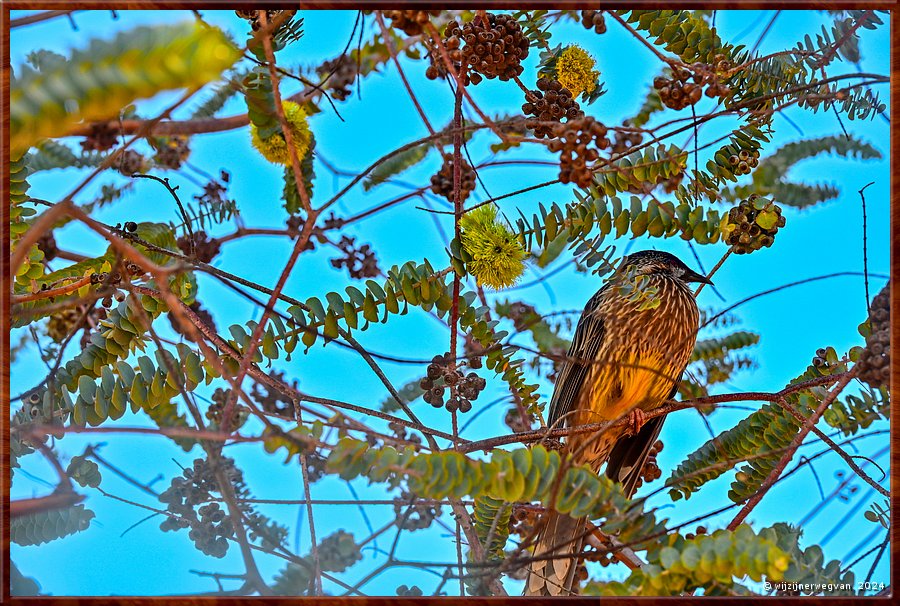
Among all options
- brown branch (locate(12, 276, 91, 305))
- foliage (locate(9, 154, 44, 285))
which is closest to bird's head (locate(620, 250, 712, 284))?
brown branch (locate(12, 276, 91, 305))

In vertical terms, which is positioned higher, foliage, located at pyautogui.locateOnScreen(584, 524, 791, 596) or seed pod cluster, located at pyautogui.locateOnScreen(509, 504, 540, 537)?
seed pod cluster, located at pyautogui.locateOnScreen(509, 504, 540, 537)

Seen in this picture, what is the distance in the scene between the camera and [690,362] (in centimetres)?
226

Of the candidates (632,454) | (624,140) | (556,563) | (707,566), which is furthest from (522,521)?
(624,140)

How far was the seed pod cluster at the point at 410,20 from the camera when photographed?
4.55 feet

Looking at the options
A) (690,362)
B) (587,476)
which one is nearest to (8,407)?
(587,476)

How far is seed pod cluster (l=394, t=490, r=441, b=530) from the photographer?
1.44 metres

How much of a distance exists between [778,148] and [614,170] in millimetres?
813

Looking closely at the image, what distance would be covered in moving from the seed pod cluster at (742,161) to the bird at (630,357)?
43 centimetres

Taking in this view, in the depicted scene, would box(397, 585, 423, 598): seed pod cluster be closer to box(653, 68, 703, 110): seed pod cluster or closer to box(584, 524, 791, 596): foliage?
box(584, 524, 791, 596): foliage

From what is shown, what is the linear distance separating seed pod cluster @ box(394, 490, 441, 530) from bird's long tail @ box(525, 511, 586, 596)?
21 centimetres

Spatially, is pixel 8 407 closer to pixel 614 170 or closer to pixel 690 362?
pixel 614 170

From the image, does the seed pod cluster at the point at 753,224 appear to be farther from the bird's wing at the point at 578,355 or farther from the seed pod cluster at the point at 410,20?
the seed pod cluster at the point at 410,20

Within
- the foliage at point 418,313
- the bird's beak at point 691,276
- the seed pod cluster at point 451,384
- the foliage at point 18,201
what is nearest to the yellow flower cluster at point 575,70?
the foliage at point 418,313

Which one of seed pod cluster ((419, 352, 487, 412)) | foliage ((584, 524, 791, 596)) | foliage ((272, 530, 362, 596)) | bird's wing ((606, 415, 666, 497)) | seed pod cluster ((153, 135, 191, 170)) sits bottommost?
foliage ((584, 524, 791, 596))
